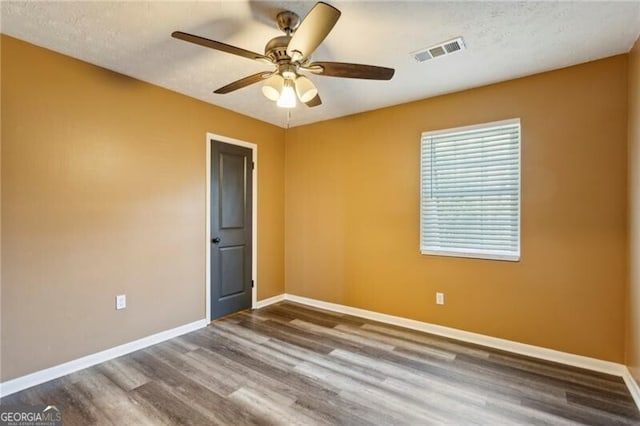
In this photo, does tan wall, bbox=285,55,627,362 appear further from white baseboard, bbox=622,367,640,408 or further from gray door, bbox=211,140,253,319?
gray door, bbox=211,140,253,319

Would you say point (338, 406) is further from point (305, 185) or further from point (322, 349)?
point (305, 185)

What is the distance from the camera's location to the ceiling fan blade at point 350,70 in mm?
1983

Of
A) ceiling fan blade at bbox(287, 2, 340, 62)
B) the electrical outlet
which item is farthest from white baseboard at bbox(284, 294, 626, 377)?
ceiling fan blade at bbox(287, 2, 340, 62)

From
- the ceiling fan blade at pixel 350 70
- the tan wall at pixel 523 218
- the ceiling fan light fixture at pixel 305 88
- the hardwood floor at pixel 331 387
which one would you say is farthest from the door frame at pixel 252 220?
the ceiling fan blade at pixel 350 70

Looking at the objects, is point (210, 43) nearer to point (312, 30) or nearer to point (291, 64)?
point (291, 64)

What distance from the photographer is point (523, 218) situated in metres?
2.84

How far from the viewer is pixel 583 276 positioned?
260 cm

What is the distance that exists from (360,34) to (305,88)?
0.58 m

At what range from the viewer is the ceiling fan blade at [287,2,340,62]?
150 centimetres

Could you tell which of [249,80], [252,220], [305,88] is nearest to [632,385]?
[305,88]

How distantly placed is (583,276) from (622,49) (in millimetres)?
1804

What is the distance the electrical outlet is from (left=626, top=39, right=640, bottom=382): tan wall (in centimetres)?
410

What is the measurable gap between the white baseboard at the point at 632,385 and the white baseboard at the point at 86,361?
3788mm
